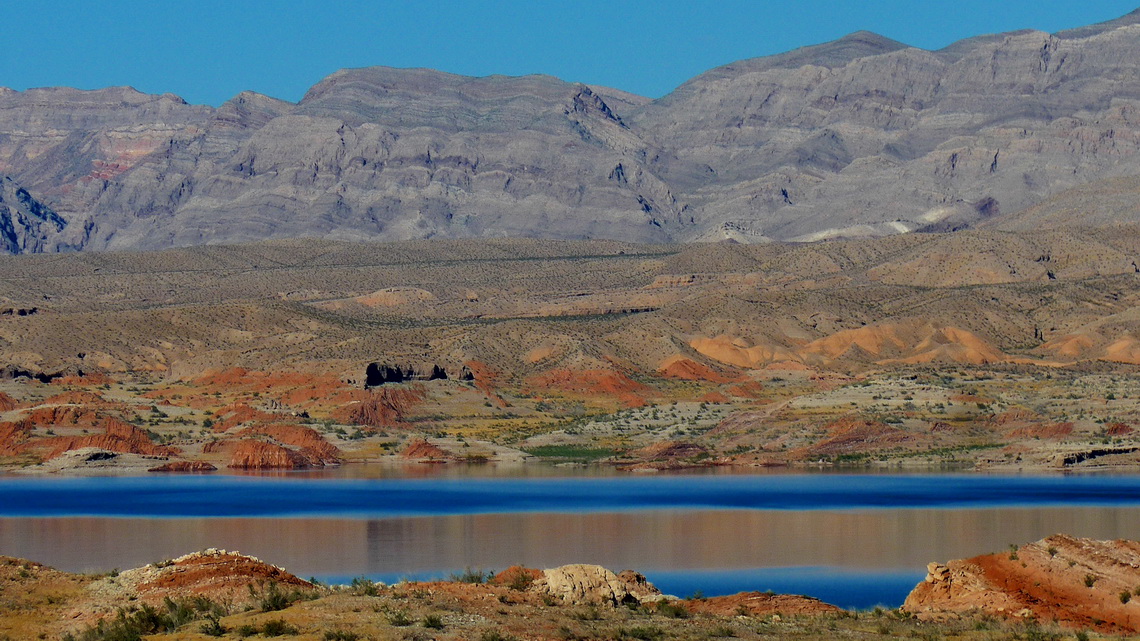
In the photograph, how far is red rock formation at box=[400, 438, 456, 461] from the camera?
95.5 m

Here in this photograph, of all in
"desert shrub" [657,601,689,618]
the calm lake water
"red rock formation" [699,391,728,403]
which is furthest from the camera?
"red rock formation" [699,391,728,403]

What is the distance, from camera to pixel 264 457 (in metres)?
93.0

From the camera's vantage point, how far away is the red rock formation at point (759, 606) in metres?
30.4

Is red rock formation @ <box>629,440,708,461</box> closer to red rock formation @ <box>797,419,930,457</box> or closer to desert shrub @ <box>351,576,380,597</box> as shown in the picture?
red rock formation @ <box>797,419,930,457</box>

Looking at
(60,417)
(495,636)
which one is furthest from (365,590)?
(60,417)

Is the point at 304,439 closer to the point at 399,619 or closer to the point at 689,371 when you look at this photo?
the point at 689,371

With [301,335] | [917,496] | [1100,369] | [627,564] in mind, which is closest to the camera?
[627,564]

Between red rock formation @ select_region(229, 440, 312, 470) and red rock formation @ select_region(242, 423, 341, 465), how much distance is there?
32.9 inches

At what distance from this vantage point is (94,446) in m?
92.2

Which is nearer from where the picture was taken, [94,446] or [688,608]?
[688,608]

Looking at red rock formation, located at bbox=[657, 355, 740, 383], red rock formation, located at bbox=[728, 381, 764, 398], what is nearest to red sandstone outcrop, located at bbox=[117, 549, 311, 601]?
red rock formation, located at bbox=[728, 381, 764, 398]

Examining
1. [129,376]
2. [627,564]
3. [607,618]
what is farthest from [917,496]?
[129,376]

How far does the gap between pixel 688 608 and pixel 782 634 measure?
390 cm

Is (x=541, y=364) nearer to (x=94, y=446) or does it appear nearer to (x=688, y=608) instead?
(x=94, y=446)
